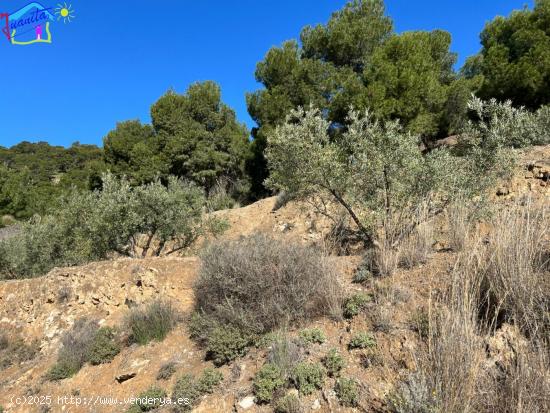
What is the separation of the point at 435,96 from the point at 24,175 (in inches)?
1209

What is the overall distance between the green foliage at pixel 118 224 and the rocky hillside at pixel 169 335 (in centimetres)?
122

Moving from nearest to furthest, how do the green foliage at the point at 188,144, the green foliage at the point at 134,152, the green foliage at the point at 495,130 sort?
the green foliage at the point at 495,130 → the green foliage at the point at 134,152 → the green foliage at the point at 188,144

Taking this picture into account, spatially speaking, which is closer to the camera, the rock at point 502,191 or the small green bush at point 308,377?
the small green bush at point 308,377

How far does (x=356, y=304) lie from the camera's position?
445 cm

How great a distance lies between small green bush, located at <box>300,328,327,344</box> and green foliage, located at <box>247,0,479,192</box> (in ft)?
36.7

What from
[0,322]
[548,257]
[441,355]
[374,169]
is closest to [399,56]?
[374,169]

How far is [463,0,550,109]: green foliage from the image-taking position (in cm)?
1468

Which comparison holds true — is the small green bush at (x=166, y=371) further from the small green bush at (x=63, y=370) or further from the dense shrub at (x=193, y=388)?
the small green bush at (x=63, y=370)

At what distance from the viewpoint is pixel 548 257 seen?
11.5 ft

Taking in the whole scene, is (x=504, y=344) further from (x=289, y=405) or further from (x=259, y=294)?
(x=259, y=294)

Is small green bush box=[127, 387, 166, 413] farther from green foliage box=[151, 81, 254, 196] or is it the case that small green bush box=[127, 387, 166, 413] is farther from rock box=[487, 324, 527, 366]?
green foliage box=[151, 81, 254, 196]

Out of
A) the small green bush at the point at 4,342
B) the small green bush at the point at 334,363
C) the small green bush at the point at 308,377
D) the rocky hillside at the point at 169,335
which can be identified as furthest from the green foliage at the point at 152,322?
the small green bush at the point at 4,342

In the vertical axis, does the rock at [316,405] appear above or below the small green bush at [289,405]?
below

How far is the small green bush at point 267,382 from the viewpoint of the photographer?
3559 millimetres
